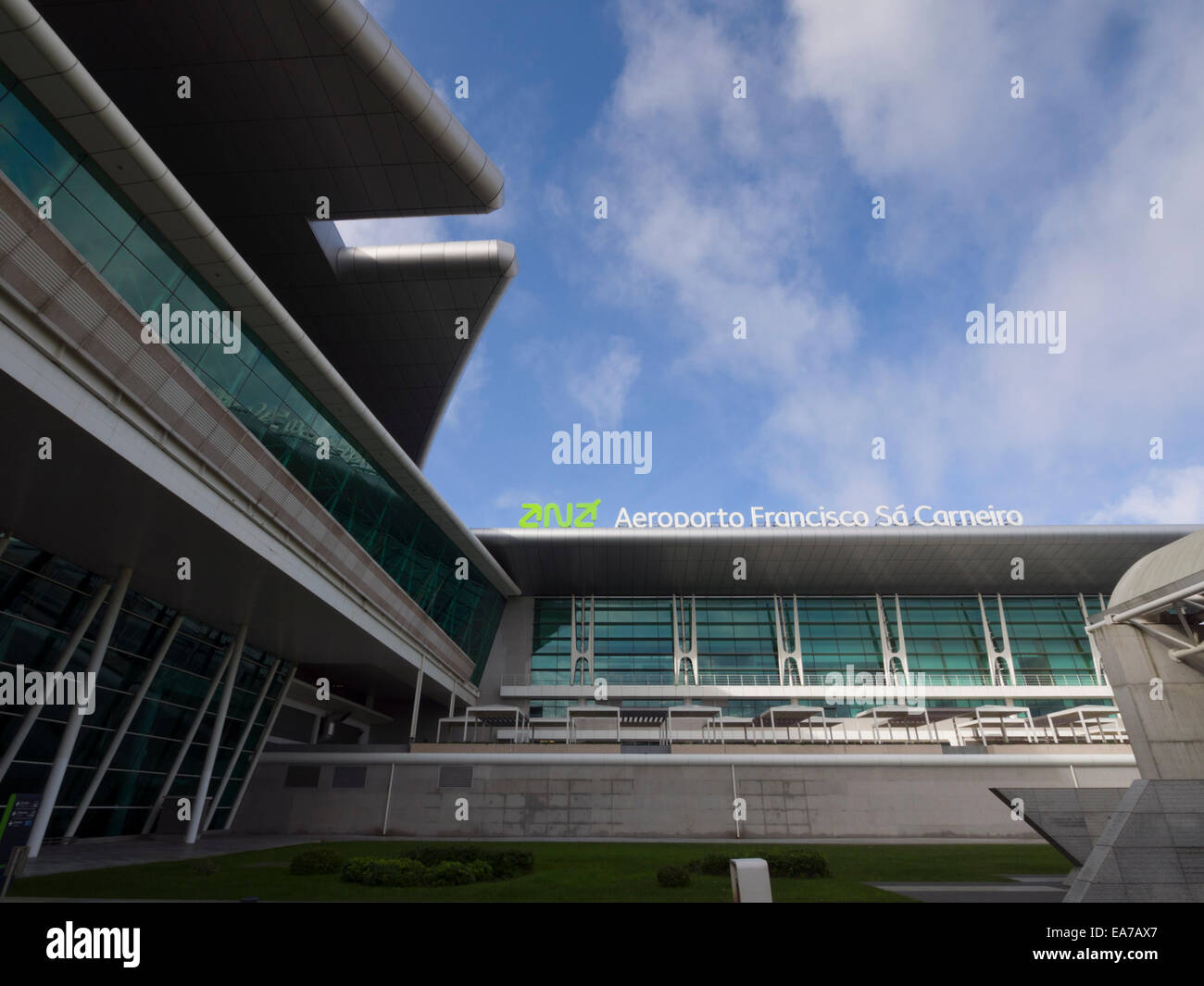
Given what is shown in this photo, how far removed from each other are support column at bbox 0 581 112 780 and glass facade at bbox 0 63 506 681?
633 cm

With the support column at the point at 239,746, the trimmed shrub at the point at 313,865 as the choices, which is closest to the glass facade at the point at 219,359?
the support column at the point at 239,746

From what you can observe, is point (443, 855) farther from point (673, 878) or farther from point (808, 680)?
point (808, 680)

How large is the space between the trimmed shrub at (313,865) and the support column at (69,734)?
7.05m

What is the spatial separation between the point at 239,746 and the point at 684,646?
98.1ft

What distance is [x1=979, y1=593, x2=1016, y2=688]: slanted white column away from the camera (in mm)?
47438

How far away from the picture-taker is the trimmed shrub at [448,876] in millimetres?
13016

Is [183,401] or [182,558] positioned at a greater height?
[183,401]

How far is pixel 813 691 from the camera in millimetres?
46969

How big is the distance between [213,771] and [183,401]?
1964 centimetres

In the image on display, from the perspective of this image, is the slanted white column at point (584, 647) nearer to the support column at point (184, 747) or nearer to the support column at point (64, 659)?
the support column at point (184, 747)

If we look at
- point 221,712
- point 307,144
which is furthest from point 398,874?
point 307,144

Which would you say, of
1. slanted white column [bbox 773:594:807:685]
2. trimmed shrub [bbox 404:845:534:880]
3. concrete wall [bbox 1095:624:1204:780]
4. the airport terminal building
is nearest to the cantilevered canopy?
the airport terminal building
